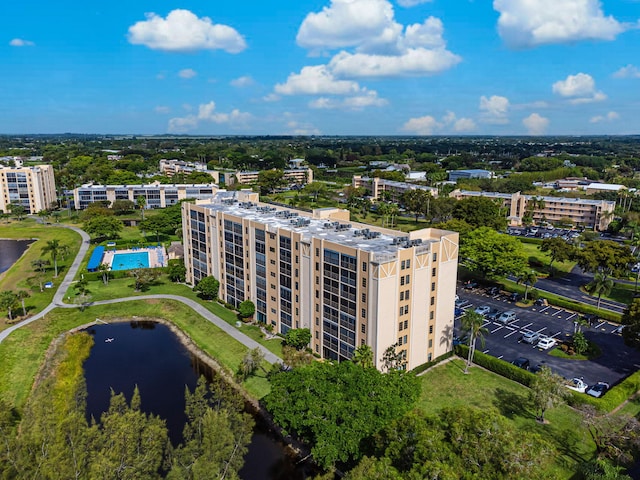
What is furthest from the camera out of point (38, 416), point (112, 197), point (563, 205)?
point (112, 197)

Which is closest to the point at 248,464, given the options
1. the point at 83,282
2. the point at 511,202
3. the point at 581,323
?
the point at 581,323

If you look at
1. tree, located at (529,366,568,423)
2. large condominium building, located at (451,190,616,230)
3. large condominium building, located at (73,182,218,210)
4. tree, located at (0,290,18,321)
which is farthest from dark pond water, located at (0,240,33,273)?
large condominium building, located at (451,190,616,230)

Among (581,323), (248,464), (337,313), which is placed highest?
(337,313)

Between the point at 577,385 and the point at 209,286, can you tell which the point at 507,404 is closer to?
the point at 577,385

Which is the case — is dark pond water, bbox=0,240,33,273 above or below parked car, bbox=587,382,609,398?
above

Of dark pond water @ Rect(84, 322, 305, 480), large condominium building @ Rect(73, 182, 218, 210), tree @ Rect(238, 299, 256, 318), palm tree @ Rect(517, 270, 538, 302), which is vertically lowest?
dark pond water @ Rect(84, 322, 305, 480)

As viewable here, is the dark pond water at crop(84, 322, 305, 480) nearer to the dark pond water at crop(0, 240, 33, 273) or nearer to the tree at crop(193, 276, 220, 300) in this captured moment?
the tree at crop(193, 276, 220, 300)

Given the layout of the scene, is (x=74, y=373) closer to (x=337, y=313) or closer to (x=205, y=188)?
(x=337, y=313)
